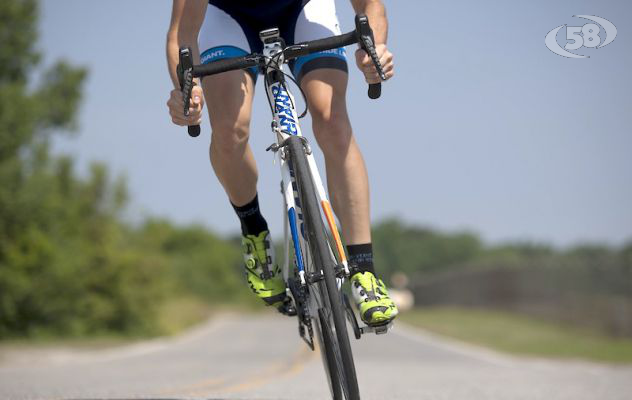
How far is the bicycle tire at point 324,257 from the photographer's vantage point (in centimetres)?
334

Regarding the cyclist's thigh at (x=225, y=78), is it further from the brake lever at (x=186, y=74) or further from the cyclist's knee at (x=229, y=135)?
the brake lever at (x=186, y=74)

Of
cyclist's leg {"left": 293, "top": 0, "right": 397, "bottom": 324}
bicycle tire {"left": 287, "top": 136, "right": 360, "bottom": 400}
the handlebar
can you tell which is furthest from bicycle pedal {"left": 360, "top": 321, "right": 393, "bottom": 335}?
the handlebar

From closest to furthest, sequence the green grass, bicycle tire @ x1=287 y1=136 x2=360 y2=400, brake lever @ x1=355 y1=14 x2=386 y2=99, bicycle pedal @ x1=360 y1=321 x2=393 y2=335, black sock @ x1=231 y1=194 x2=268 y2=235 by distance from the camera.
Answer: bicycle tire @ x1=287 y1=136 x2=360 y2=400, brake lever @ x1=355 y1=14 x2=386 y2=99, bicycle pedal @ x1=360 y1=321 x2=393 y2=335, black sock @ x1=231 y1=194 x2=268 y2=235, the green grass

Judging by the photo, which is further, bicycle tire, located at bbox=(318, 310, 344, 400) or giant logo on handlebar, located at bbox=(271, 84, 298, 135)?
giant logo on handlebar, located at bbox=(271, 84, 298, 135)

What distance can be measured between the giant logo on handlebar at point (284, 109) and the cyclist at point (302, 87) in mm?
156

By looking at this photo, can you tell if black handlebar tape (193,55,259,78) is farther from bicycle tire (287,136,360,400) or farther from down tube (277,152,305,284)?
down tube (277,152,305,284)

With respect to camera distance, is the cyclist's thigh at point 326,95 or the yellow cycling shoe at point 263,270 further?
the yellow cycling shoe at point 263,270

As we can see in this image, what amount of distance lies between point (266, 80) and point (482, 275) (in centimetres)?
3892

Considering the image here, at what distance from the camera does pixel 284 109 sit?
12.7 ft

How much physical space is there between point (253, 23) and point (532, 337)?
71.2 ft

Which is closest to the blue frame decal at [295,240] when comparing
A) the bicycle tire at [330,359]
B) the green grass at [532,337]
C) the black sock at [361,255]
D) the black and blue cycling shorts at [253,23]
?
the bicycle tire at [330,359]

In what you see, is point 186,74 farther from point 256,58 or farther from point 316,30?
point 316,30

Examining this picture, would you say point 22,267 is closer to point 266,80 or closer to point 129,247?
point 129,247

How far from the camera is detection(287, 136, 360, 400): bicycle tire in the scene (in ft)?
11.0
